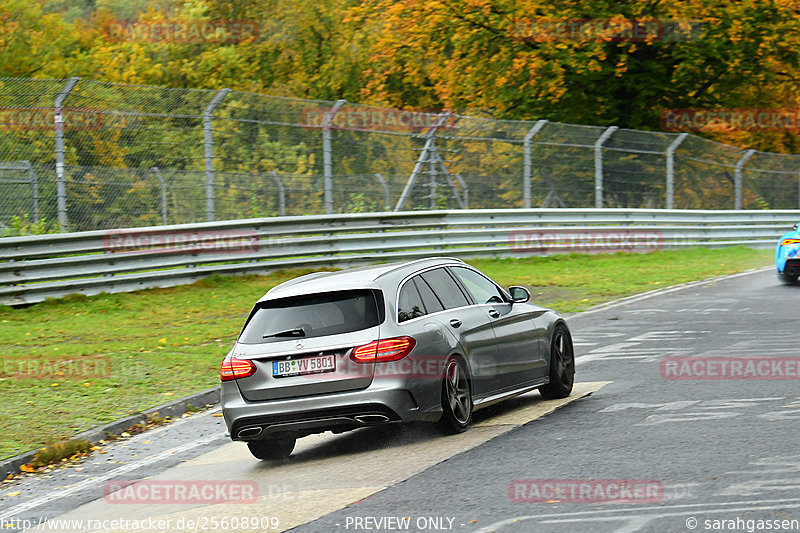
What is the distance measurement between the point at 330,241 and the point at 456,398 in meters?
12.8

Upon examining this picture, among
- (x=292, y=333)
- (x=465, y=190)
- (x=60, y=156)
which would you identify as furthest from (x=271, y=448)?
(x=465, y=190)

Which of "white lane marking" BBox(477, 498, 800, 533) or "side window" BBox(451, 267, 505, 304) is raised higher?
"side window" BBox(451, 267, 505, 304)

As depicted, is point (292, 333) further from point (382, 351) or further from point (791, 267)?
point (791, 267)

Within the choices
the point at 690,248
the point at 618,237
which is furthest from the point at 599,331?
the point at 690,248

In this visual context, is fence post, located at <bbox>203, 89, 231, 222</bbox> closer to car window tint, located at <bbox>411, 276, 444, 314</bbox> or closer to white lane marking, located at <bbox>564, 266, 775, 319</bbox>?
white lane marking, located at <bbox>564, 266, 775, 319</bbox>

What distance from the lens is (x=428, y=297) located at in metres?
8.64

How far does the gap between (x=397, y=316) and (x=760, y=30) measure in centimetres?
2899

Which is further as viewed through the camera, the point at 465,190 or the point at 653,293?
the point at 465,190

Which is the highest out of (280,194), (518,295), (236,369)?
(280,194)

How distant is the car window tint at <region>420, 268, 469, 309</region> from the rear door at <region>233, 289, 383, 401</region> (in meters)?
0.86

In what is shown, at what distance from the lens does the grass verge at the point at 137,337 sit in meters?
9.92

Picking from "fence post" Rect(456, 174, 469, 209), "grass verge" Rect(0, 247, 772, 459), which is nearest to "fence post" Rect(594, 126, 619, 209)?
"grass verge" Rect(0, 247, 772, 459)

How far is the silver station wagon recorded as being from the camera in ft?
25.4

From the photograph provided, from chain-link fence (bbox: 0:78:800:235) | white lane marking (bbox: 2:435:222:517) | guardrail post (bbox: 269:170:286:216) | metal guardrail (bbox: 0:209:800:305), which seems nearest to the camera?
white lane marking (bbox: 2:435:222:517)
